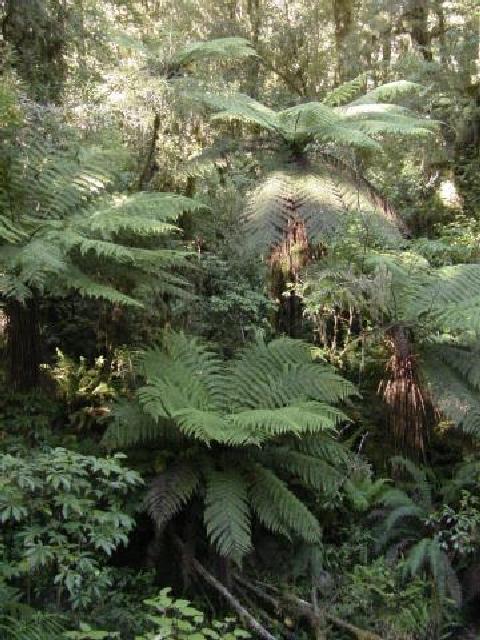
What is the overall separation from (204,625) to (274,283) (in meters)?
3.32

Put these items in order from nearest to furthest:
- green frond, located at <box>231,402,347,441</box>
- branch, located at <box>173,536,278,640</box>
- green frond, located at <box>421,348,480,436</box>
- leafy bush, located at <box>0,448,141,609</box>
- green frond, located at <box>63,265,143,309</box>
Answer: leafy bush, located at <box>0,448,141,609</box> → branch, located at <box>173,536,278,640</box> → green frond, located at <box>231,402,347,441</box> → green frond, located at <box>63,265,143,309</box> → green frond, located at <box>421,348,480,436</box>

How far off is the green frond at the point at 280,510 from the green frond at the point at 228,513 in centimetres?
9

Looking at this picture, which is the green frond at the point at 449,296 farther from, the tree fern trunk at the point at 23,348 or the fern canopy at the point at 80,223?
the tree fern trunk at the point at 23,348

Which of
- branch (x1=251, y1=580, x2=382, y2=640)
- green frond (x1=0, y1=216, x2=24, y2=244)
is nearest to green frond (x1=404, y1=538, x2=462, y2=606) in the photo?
branch (x1=251, y1=580, x2=382, y2=640)

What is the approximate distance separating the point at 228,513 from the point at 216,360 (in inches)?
52.1

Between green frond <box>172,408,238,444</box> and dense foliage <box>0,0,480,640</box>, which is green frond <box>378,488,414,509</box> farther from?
green frond <box>172,408,238,444</box>

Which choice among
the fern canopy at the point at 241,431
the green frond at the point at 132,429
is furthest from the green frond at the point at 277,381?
the green frond at the point at 132,429

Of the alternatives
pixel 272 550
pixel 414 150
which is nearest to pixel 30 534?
pixel 272 550

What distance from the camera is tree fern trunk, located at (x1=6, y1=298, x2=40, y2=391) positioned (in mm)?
5156

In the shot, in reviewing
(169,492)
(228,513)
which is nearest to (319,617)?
(228,513)

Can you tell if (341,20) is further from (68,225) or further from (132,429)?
(132,429)

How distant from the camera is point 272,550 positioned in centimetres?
456

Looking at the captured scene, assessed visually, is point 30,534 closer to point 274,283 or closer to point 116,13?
point 274,283

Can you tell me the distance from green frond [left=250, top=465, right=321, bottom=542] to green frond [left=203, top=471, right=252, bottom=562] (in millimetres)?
93
